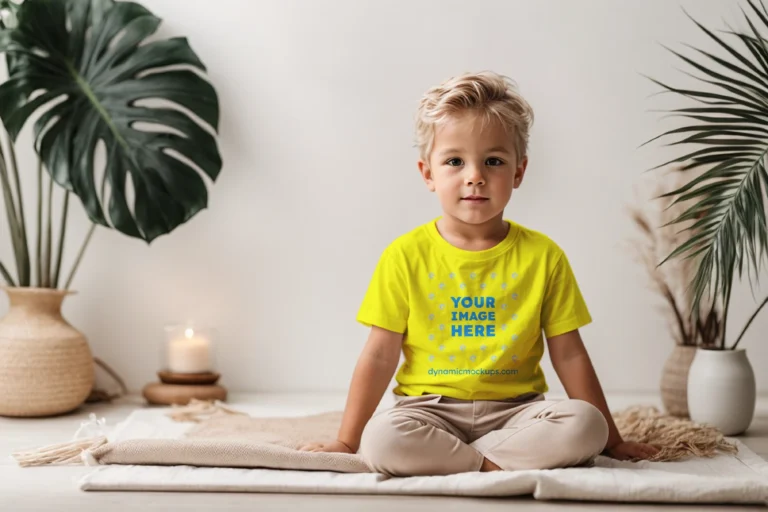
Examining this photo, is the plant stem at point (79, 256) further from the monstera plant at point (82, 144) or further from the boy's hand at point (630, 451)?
the boy's hand at point (630, 451)

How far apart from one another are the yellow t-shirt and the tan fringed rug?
0.22 m

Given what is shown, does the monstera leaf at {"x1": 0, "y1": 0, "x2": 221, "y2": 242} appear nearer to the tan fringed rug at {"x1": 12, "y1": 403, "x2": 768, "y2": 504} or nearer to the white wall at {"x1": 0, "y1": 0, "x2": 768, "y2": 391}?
the white wall at {"x1": 0, "y1": 0, "x2": 768, "y2": 391}

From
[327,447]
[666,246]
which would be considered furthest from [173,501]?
[666,246]

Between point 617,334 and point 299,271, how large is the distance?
87cm

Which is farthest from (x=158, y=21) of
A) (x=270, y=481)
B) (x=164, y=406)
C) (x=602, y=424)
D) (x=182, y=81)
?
(x=602, y=424)

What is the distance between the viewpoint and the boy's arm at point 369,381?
1.68m

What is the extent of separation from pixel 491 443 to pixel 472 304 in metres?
0.26

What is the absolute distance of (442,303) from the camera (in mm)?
1704

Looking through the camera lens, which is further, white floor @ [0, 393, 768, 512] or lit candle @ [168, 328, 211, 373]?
lit candle @ [168, 328, 211, 373]

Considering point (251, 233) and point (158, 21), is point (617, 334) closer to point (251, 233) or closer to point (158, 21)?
point (251, 233)

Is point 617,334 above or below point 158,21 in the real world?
below

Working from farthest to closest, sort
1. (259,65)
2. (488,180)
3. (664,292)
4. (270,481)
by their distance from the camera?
(259,65), (664,292), (488,180), (270,481)

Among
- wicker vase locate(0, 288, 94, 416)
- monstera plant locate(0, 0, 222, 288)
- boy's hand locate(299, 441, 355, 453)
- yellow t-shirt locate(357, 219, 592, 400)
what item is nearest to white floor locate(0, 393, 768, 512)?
boy's hand locate(299, 441, 355, 453)

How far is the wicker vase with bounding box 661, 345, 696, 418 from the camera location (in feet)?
7.02
